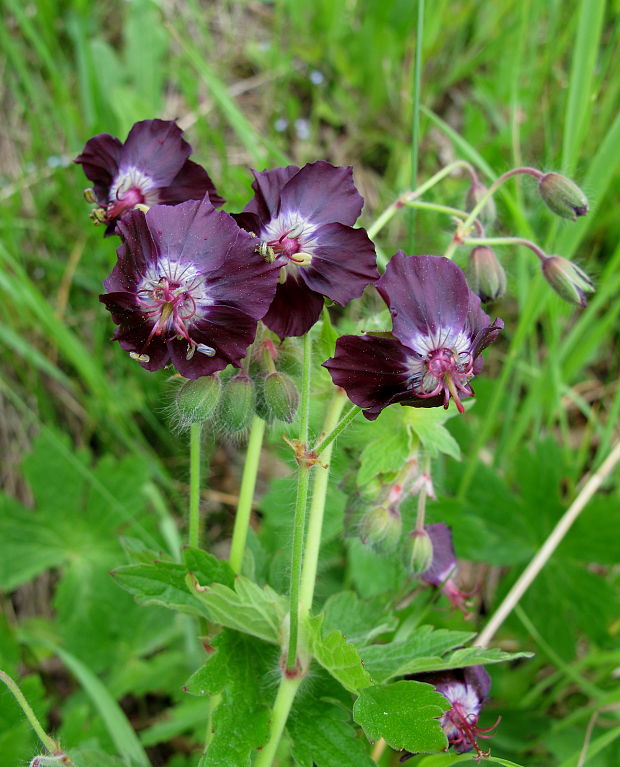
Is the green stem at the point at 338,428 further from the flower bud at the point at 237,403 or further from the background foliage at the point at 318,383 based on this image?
the background foliage at the point at 318,383

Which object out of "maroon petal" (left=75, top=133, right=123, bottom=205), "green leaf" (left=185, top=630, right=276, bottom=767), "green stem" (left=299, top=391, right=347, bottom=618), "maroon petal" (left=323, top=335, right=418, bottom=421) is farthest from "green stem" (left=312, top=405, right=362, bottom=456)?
"maroon petal" (left=75, top=133, right=123, bottom=205)

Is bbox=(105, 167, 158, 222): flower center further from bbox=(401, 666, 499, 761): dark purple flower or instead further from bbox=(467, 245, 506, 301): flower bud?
bbox=(401, 666, 499, 761): dark purple flower

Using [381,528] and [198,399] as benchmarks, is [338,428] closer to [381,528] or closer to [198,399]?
[198,399]

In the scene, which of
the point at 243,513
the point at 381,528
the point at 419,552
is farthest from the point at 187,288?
the point at 419,552

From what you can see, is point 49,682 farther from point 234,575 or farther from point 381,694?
point 381,694

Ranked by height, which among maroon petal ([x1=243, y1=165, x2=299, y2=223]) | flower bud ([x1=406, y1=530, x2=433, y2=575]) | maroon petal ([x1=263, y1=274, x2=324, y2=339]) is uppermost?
maroon petal ([x1=243, y1=165, x2=299, y2=223])

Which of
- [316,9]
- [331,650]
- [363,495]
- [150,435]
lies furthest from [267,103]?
[331,650]

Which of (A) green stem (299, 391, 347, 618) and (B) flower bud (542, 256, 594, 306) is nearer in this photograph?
(A) green stem (299, 391, 347, 618)

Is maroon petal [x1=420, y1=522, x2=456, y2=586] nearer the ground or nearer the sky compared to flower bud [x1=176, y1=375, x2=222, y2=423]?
nearer the ground
